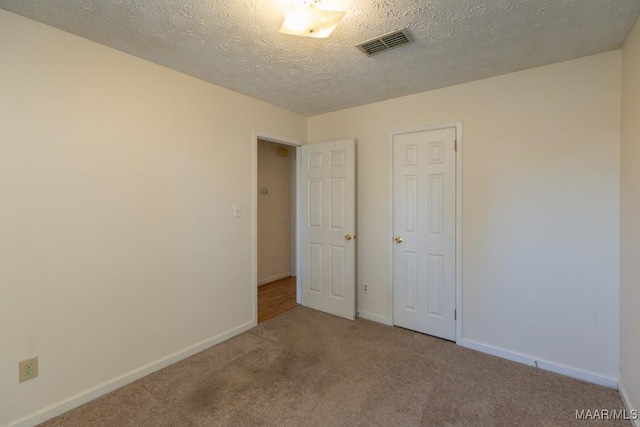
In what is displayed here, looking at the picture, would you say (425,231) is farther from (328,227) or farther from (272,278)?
(272,278)

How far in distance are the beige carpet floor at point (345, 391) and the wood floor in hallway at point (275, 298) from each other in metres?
0.75

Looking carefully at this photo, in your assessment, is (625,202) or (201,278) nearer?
(625,202)

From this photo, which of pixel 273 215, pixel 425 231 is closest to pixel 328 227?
pixel 425 231

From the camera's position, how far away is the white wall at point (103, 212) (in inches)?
66.4

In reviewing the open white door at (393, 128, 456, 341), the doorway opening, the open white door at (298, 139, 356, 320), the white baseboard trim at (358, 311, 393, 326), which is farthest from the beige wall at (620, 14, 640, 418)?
the doorway opening

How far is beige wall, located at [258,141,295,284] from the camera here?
186 inches

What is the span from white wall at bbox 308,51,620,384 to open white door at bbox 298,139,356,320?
92cm

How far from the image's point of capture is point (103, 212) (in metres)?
2.01

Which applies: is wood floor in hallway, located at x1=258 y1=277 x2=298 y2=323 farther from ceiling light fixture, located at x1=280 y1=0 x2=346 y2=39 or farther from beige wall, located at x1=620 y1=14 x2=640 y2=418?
beige wall, located at x1=620 y1=14 x2=640 y2=418

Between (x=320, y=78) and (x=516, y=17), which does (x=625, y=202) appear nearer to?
(x=516, y=17)

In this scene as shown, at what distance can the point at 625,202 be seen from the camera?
6.29 ft

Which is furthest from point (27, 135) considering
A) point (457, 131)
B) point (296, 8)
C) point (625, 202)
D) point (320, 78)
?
point (625, 202)

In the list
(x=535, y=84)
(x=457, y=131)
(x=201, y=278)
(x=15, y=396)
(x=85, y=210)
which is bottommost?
(x=15, y=396)

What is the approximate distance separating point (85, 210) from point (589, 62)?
3.66 metres
